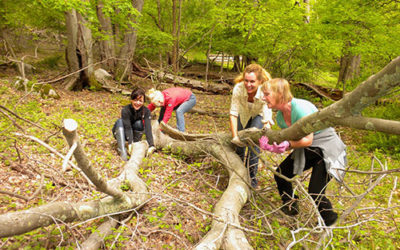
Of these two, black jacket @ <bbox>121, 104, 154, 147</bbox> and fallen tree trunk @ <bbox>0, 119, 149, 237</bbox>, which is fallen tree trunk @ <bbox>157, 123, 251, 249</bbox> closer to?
black jacket @ <bbox>121, 104, 154, 147</bbox>

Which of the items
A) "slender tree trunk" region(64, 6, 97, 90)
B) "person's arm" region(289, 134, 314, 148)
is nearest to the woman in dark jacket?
"person's arm" region(289, 134, 314, 148)

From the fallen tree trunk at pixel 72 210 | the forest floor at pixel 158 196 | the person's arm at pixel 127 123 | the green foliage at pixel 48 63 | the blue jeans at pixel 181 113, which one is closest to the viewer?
Result: the fallen tree trunk at pixel 72 210

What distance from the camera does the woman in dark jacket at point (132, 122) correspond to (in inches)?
158

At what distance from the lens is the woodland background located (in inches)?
96.1

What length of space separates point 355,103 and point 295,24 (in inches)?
260

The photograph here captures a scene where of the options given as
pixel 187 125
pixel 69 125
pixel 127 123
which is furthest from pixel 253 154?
pixel 187 125

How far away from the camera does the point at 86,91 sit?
8023 mm

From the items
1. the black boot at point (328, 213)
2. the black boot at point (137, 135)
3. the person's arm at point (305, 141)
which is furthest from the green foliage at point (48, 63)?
the black boot at point (328, 213)

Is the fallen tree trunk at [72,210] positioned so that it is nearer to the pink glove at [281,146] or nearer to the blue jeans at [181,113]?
the pink glove at [281,146]

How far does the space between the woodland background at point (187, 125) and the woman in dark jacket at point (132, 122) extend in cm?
30

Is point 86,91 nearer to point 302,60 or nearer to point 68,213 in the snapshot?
point 68,213

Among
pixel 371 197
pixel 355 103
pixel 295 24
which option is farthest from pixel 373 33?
pixel 355 103

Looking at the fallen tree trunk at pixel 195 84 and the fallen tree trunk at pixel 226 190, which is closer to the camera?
the fallen tree trunk at pixel 226 190

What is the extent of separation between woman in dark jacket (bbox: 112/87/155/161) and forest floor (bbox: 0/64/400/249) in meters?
0.26
